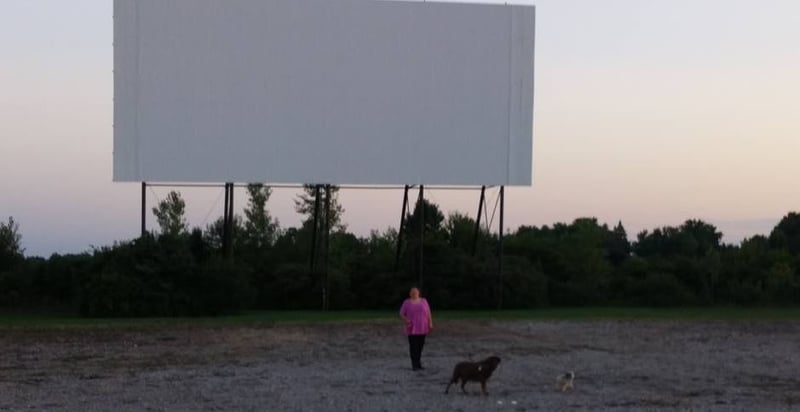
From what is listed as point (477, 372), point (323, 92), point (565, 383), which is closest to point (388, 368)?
point (565, 383)

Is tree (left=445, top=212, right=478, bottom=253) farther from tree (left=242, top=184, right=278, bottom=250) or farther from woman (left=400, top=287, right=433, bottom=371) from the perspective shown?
woman (left=400, top=287, right=433, bottom=371)

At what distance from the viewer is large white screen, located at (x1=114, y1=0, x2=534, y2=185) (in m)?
33.3

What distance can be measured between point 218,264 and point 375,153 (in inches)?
224

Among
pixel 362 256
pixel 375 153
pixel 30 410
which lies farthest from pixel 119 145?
pixel 30 410

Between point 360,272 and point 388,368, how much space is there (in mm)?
20457

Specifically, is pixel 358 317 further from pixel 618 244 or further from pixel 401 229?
pixel 618 244

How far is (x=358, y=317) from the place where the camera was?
3231 centimetres

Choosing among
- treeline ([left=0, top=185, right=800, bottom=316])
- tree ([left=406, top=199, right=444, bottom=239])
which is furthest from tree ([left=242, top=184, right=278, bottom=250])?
tree ([left=406, top=199, right=444, bottom=239])

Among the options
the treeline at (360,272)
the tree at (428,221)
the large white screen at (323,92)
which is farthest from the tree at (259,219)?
the large white screen at (323,92)

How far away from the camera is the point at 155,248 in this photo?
33.0 metres

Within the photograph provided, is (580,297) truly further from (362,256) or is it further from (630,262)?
(362,256)

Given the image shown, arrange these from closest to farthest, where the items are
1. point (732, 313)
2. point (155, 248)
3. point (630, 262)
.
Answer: point (155, 248) < point (732, 313) < point (630, 262)

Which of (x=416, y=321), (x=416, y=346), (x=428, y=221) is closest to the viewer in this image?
(x=416, y=321)

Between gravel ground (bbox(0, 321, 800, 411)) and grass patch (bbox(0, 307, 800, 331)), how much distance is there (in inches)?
56.5
